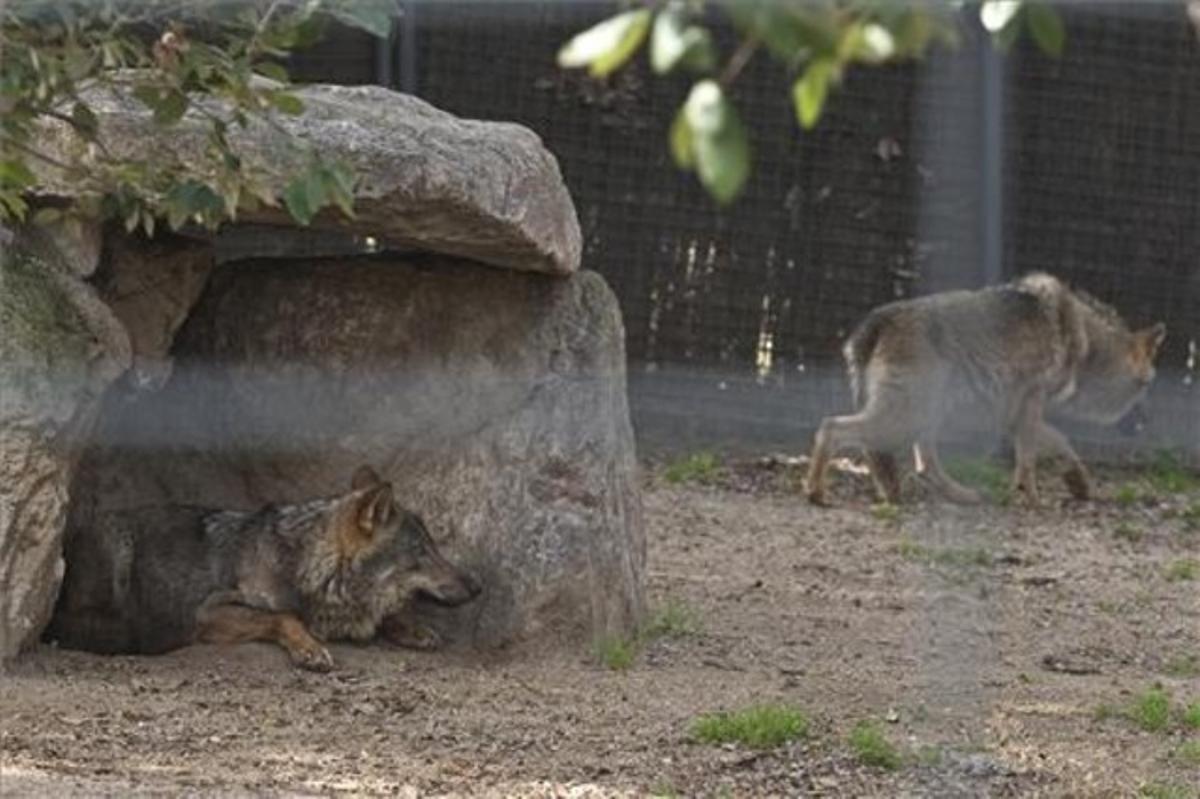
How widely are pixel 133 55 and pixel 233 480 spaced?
2.48 metres

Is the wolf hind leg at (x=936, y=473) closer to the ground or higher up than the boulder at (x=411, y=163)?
closer to the ground

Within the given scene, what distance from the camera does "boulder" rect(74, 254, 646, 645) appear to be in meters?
5.29

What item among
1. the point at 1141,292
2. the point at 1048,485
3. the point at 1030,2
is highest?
the point at 1030,2

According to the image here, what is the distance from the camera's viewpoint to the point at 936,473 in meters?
8.14

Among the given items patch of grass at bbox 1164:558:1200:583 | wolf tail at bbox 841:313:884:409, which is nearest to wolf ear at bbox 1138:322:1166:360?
wolf tail at bbox 841:313:884:409

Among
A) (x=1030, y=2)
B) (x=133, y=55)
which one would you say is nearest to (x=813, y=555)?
(x=133, y=55)

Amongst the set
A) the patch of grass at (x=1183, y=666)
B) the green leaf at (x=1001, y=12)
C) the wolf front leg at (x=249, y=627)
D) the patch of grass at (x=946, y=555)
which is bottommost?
the patch of grass at (x=1183, y=666)

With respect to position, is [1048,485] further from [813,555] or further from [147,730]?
[147,730]

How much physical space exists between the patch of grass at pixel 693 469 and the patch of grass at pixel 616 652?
2.74m

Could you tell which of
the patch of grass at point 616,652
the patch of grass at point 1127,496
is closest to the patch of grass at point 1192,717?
the patch of grass at point 616,652

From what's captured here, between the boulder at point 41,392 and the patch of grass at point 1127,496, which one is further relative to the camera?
the patch of grass at point 1127,496

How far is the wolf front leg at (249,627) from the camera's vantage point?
16.5 ft

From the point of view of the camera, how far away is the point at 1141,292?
9.17 metres

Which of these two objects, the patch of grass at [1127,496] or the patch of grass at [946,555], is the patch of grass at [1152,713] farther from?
the patch of grass at [1127,496]
